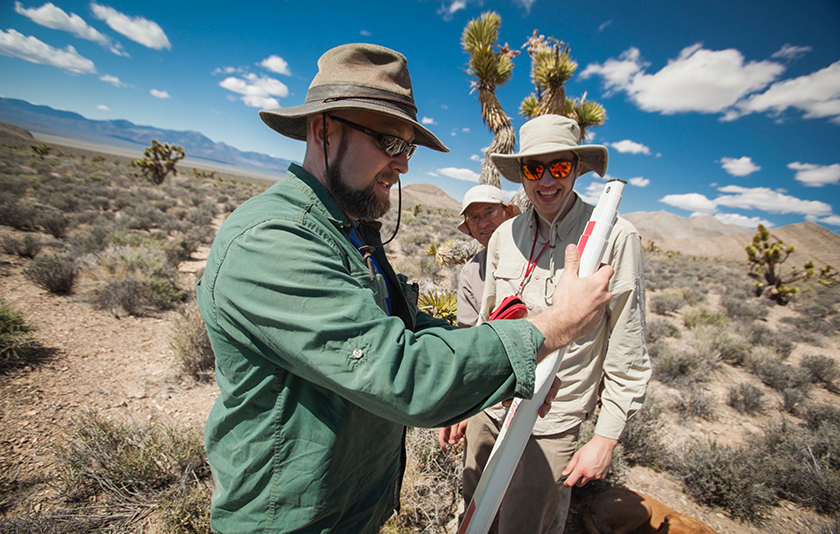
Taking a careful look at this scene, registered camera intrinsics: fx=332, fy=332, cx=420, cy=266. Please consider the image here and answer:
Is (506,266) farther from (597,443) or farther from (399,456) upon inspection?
(399,456)

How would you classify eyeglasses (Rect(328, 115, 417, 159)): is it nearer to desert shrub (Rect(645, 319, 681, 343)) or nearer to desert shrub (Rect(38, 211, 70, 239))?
desert shrub (Rect(645, 319, 681, 343))

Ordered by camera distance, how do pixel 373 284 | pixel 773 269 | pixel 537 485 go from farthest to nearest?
pixel 773 269, pixel 537 485, pixel 373 284

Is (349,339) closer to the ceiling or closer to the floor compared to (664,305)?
closer to the ceiling

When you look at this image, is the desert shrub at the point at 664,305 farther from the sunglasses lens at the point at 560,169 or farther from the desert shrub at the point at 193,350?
the desert shrub at the point at 193,350

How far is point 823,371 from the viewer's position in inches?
244

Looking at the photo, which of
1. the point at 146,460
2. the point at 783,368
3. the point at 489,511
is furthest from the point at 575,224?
the point at 783,368

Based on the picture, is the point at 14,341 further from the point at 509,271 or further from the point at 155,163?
the point at 155,163

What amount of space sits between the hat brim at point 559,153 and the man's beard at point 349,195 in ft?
3.56

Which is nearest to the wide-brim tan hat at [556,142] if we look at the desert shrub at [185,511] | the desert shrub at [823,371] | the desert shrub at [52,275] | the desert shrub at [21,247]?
the desert shrub at [185,511]

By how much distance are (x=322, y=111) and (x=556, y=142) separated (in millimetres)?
1461

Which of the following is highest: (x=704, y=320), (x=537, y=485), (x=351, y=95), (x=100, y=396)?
(x=351, y=95)

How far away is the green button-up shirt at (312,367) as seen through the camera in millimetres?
841

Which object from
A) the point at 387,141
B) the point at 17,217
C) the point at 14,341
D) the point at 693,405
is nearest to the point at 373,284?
the point at 387,141

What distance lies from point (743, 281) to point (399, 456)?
22062mm
